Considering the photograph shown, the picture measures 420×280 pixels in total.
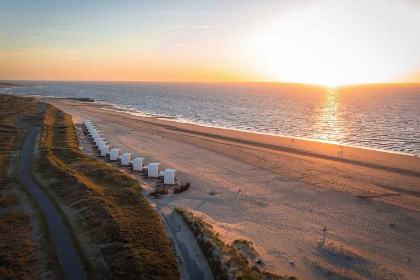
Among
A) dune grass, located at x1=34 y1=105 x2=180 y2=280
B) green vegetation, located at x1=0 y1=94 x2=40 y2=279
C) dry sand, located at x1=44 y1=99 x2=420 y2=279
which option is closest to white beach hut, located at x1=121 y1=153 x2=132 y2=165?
dune grass, located at x1=34 y1=105 x2=180 y2=280

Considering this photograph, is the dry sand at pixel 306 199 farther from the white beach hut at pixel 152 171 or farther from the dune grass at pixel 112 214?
the dune grass at pixel 112 214

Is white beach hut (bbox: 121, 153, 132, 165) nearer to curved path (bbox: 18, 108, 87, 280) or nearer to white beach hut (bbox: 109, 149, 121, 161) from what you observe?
white beach hut (bbox: 109, 149, 121, 161)

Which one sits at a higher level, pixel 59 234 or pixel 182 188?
pixel 59 234

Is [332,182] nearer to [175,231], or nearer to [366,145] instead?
[175,231]

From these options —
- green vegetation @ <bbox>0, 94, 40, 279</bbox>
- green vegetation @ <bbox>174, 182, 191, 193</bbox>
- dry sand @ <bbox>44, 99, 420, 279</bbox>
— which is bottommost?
dry sand @ <bbox>44, 99, 420, 279</bbox>

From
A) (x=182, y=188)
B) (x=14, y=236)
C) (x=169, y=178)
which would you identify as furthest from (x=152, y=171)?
(x=14, y=236)

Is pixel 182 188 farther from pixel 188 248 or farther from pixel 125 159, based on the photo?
pixel 125 159
